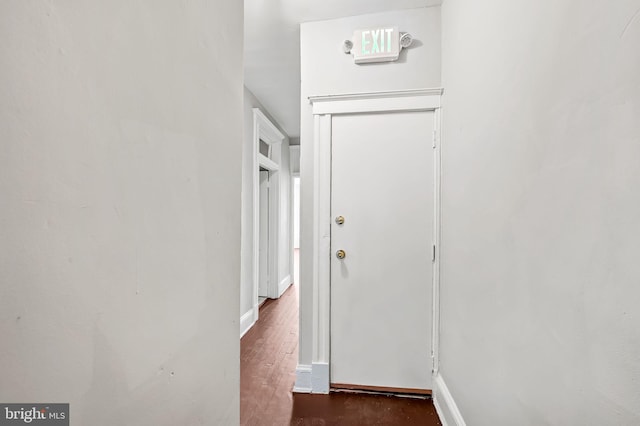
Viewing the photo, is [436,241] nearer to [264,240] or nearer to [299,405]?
[299,405]

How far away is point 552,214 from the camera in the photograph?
2.58 ft

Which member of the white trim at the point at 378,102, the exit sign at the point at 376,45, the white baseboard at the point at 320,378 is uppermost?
the exit sign at the point at 376,45

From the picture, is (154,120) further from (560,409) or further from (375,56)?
(375,56)

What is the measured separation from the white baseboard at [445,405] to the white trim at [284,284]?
109 inches

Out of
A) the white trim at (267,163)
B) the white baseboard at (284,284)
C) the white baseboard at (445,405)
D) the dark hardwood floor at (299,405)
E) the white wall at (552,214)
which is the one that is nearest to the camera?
the white wall at (552,214)

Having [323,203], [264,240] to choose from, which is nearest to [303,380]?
[323,203]

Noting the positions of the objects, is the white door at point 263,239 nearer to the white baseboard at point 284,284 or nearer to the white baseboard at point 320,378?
the white baseboard at point 284,284

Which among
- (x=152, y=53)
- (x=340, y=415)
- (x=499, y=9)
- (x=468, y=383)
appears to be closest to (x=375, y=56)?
(x=499, y=9)

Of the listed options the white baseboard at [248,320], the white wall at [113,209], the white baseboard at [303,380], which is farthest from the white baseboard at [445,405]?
the white baseboard at [248,320]

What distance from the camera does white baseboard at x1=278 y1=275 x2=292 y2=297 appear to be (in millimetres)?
4332

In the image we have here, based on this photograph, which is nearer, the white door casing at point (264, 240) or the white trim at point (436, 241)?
the white trim at point (436, 241)

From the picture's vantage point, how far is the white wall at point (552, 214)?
0.59 meters

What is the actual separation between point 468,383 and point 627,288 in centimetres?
105

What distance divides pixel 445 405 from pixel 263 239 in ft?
9.80
